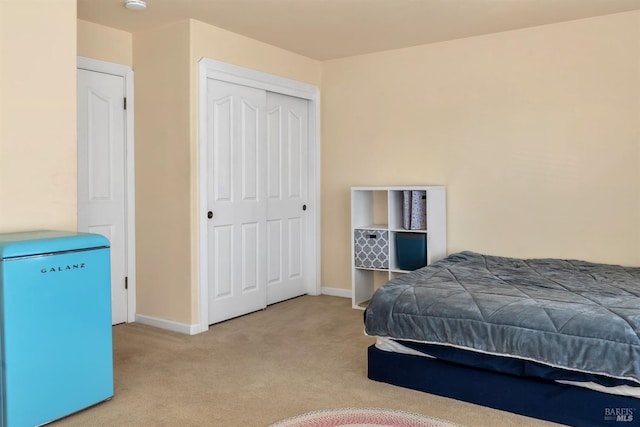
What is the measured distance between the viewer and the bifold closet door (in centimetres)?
418

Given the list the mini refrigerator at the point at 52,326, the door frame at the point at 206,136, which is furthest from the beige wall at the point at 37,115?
the door frame at the point at 206,136

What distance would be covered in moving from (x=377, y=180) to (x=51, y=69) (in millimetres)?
2906

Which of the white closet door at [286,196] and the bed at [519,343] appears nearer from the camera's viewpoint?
the bed at [519,343]

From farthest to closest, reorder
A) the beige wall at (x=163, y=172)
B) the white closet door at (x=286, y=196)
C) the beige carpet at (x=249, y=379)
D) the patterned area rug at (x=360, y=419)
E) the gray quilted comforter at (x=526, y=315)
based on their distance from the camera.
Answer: the white closet door at (x=286, y=196), the beige wall at (x=163, y=172), the beige carpet at (x=249, y=379), the patterned area rug at (x=360, y=419), the gray quilted comforter at (x=526, y=315)

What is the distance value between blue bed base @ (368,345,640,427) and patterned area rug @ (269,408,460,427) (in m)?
0.29

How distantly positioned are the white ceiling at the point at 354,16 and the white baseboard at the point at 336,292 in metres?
2.33

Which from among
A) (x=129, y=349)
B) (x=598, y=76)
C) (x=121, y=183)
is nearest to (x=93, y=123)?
(x=121, y=183)

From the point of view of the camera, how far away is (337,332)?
3.95m

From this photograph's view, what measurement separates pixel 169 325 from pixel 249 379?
1284mm

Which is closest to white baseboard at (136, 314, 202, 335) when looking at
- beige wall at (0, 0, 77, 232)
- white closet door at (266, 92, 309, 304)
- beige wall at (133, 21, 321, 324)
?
beige wall at (133, 21, 321, 324)

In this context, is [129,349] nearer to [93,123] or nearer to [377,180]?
[93,123]

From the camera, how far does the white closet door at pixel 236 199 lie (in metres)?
4.14

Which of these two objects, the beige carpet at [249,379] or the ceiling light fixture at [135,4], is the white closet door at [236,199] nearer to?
the beige carpet at [249,379]

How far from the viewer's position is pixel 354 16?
12.4ft
